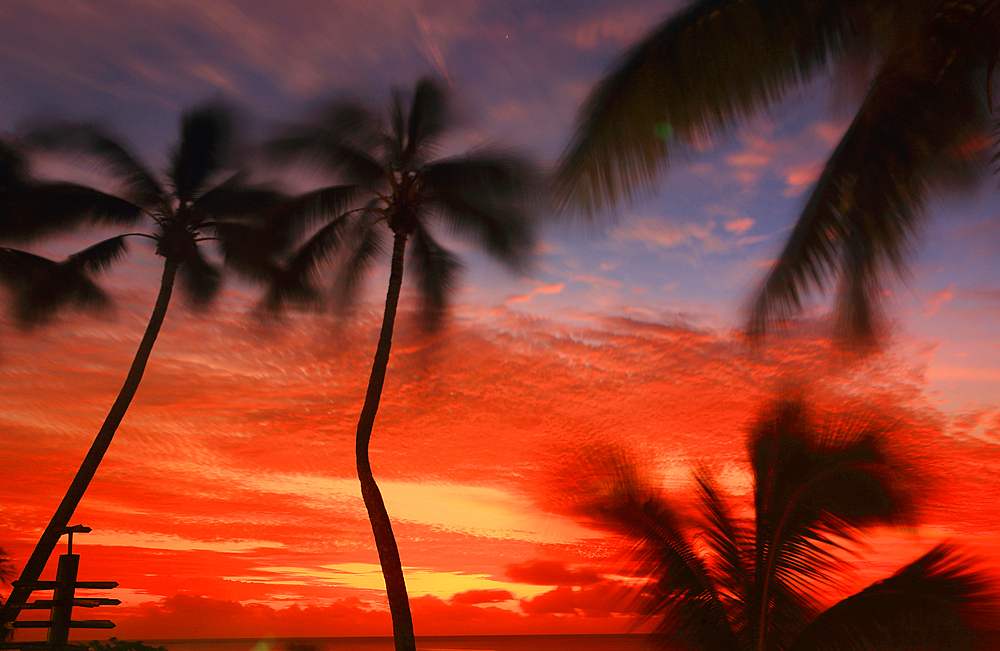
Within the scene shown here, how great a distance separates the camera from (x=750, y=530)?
10250 millimetres

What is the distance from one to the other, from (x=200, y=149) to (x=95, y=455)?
7.98 meters

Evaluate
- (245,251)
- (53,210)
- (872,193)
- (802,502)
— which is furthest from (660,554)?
(53,210)

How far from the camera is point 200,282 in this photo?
20.7 m

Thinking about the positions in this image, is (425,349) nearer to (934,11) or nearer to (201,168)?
(201,168)

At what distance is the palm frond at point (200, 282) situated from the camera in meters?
20.4

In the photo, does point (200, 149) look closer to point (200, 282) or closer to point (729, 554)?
point (200, 282)

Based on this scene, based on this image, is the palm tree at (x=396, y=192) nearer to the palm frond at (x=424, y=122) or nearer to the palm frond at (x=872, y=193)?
the palm frond at (x=424, y=122)

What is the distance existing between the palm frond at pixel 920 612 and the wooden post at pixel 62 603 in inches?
438

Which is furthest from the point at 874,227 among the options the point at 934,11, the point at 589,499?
the point at 589,499

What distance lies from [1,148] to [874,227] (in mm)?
19698

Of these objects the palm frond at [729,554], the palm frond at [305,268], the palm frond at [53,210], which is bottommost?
the palm frond at [729,554]

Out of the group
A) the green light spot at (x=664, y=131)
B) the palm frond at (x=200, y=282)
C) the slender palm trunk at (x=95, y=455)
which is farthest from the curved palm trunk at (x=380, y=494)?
the green light spot at (x=664, y=131)

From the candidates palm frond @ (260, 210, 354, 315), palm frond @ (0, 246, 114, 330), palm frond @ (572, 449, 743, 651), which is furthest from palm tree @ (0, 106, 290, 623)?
palm frond @ (572, 449, 743, 651)

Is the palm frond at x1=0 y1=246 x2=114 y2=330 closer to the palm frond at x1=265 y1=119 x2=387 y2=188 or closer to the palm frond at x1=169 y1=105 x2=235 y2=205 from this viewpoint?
the palm frond at x1=169 y1=105 x2=235 y2=205
